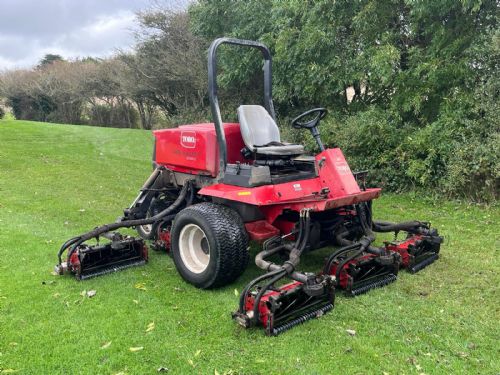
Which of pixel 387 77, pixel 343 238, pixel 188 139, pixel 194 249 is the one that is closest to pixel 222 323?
pixel 194 249

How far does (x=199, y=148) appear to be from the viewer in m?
4.47

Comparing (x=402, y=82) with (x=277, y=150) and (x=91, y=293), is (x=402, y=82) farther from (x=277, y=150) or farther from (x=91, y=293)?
(x=91, y=293)

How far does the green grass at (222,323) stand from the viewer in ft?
9.49

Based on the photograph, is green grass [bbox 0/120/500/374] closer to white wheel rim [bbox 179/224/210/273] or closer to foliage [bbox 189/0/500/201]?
white wheel rim [bbox 179/224/210/273]

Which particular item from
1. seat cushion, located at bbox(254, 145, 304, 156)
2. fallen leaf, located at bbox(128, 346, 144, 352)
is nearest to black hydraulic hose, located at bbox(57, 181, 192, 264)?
seat cushion, located at bbox(254, 145, 304, 156)

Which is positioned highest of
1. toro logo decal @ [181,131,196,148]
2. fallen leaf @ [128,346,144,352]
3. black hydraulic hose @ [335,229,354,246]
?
toro logo decal @ [181,131,196,148]

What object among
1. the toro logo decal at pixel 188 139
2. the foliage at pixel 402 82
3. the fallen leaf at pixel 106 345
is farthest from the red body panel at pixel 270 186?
the foliage at pixel 402 82

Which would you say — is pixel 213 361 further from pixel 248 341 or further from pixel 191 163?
pixel 191 163

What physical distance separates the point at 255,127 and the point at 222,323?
191cm

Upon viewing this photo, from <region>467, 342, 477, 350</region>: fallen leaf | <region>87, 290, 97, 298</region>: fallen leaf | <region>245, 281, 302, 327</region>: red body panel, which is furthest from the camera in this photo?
<region>87, 290, 97, 298</region>: fallen leaf

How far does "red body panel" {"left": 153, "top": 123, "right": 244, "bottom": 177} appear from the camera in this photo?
438 centimetres

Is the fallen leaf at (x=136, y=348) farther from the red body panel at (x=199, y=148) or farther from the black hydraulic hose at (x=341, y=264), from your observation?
the red body panel at (x=199, y=148)

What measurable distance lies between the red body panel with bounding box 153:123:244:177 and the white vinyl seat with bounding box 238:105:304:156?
20 centimetres

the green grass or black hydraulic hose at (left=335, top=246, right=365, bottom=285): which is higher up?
black hydraulic hose at (left=335, top=246, right=365, bottom=285)
